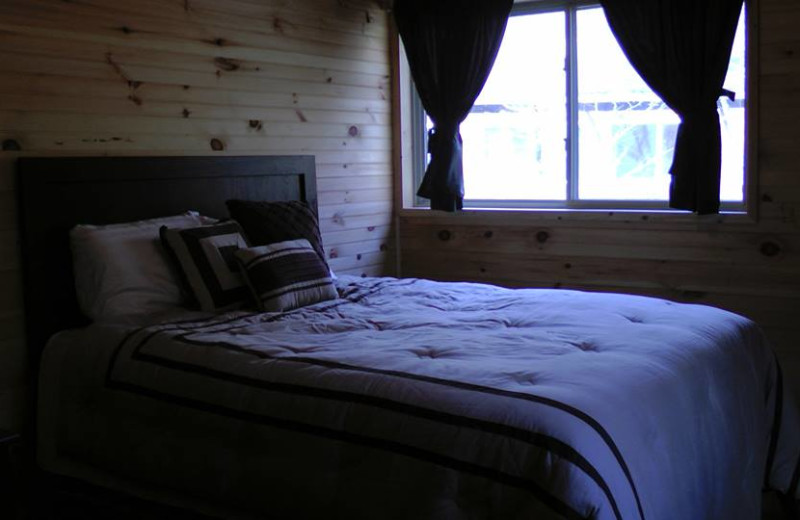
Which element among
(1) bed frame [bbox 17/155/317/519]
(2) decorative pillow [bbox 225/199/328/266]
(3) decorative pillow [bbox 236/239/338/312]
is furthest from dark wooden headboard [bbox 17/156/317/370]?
(3) decorative pillow [bbox 236/239/338/312]

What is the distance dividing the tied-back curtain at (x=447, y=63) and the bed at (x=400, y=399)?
3.94 ft

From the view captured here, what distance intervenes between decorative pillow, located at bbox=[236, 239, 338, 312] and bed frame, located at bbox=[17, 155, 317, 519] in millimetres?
484

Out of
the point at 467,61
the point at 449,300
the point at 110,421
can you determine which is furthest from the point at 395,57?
the point at 110,421

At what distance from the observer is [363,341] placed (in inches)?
96.9

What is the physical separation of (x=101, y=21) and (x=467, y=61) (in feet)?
6.26

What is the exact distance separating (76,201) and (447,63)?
7.08 feet

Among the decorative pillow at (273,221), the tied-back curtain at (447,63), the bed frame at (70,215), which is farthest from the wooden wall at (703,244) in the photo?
the bed frame at (70,215)

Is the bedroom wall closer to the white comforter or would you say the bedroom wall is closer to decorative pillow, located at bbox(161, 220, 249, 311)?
decorative pillow, located at bbox(161, 220, 249, 311)

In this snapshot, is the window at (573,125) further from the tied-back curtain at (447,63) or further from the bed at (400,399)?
the bed at (400,399)

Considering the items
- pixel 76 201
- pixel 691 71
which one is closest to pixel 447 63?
pixel 691 71

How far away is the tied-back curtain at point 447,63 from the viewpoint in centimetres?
428

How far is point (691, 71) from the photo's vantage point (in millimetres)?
3684

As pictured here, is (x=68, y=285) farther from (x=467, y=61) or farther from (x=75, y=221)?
(x=467, y=61)

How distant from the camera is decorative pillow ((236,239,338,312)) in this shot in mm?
2980
